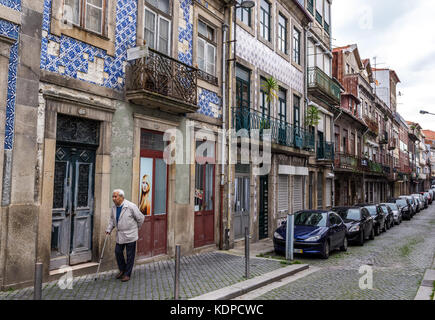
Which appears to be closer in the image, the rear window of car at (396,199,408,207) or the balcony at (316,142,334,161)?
the balcony at (316,142,334,161)

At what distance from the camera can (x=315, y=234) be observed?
38.8ft

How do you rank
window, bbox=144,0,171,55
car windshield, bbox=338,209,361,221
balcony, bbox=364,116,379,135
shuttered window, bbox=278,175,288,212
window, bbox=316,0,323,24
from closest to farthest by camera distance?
window, bbox=144,0,171,55
car windshield, bbox=338,209,361,221
shuttered window, bbox=278,175,288,212
window, bbox=316,0,323,24
balcony, bbox=364,116,379,135

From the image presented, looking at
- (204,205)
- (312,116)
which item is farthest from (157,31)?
(312,116)

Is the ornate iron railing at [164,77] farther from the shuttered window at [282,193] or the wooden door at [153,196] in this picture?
the shuttered window at [282,193]

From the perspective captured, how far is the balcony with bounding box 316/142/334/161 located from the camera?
74.5 ft

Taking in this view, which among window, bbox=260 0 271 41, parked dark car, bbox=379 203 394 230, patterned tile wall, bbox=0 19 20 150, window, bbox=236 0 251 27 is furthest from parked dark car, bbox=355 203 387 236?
patterned tile wall, bbox=0 19 20 150

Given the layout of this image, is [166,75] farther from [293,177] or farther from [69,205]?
[293,177]

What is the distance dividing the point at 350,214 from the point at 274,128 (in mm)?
4788

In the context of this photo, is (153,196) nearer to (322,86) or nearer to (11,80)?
(11,80)

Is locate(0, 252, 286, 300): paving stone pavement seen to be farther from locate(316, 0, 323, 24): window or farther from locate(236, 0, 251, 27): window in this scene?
locate(316, 0, 323, 24): window

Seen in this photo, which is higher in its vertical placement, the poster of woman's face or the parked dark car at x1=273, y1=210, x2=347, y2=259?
the poster of woman's face

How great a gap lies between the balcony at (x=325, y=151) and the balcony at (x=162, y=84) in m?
13.4
